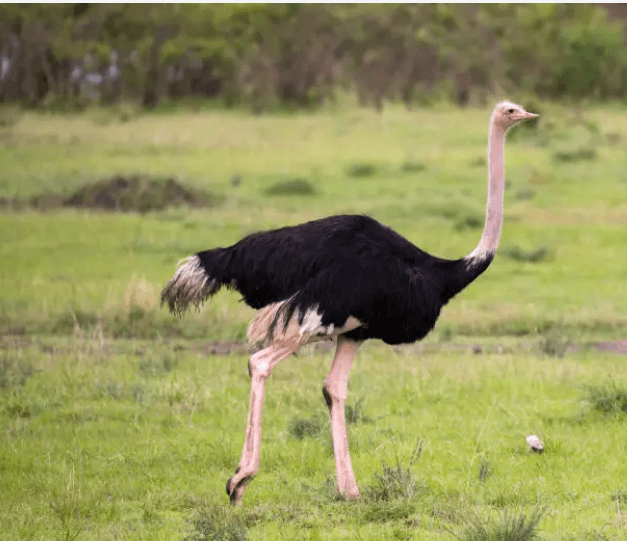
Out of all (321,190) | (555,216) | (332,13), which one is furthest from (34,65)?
(555,216)

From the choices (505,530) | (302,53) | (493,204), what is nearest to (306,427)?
(493,204)

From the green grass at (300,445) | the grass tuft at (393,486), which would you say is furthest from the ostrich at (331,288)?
the green grass at (300,445)

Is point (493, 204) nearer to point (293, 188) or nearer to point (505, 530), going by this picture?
point (505, 530)

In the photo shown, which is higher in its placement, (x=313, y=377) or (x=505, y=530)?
(x=505, y=530)

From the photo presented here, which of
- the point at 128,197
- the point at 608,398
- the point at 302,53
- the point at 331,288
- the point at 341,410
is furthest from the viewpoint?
the point at 302,53

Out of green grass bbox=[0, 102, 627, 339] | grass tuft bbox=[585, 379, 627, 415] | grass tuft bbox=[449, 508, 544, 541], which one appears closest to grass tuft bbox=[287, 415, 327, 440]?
grass tuft bbox=[585, 379, 627, 415]

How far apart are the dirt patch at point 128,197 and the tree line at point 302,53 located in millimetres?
12886

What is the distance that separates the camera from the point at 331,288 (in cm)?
615

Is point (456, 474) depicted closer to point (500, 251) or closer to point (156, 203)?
point (500, 251)

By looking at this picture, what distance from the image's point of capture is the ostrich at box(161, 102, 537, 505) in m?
6.15

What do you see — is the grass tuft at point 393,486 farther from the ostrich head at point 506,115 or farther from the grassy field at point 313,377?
the ostrich head at point 506,115

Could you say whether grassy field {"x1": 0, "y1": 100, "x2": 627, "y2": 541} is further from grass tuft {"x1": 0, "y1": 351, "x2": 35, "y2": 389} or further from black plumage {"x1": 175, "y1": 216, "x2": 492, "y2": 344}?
black plumage {"x1": 175, "y1": 216, "x2": 492, "y2": 344}

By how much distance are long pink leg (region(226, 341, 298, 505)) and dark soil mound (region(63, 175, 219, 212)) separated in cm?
1215

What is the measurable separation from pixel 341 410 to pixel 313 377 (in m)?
2.88
